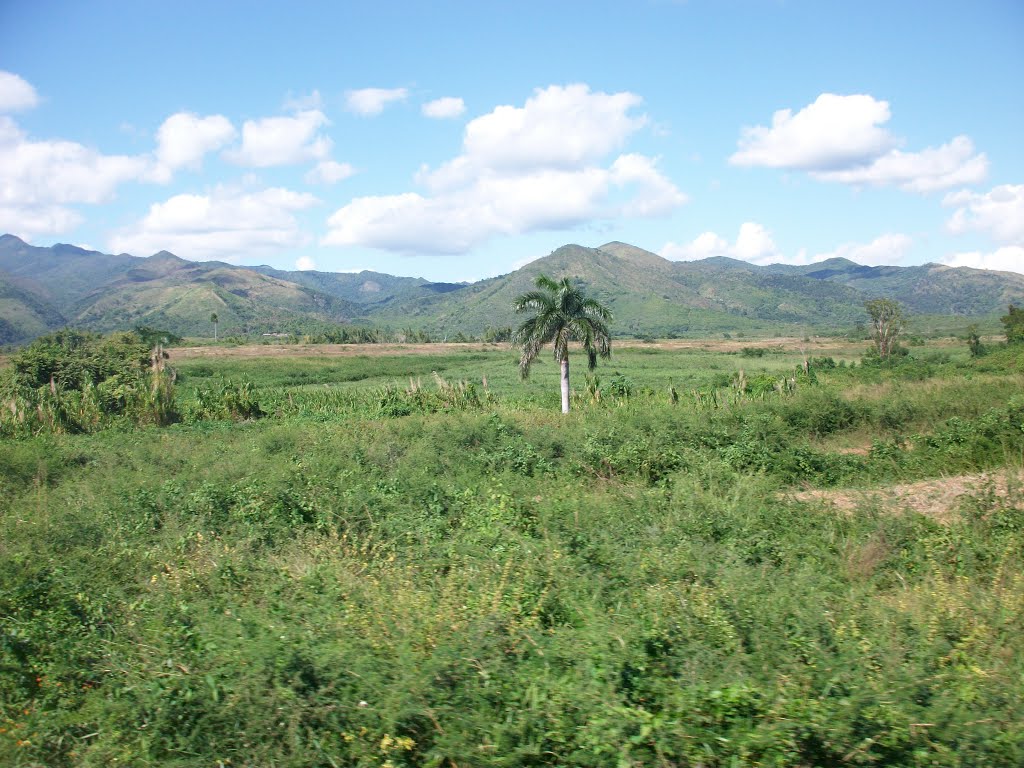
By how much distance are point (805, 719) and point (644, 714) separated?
2.97 feet

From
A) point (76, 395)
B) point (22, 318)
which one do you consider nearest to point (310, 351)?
point (76, 395)

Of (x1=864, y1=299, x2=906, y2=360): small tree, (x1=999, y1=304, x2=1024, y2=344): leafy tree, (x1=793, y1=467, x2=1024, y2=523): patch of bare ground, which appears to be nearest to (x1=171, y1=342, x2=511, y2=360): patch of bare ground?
(x1=864, y1=299, x2=906, y2=360): small tree

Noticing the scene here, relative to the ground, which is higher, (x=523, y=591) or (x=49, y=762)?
(x=523, y=591)

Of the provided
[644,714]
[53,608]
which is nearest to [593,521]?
[644,714]

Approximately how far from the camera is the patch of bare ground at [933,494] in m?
8.86

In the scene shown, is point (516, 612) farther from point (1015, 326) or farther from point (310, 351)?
point (310, 351)

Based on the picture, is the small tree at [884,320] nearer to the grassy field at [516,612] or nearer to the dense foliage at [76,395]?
the grassy field at [516,612]

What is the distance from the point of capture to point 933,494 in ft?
32.4

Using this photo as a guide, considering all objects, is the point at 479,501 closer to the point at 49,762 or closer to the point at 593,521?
the point at 593,521

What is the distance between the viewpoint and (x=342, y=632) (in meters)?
5.03

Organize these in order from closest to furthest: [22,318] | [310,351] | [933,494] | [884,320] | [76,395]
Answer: [933,494], [76,395], [884,320], [310,351], [22,318]

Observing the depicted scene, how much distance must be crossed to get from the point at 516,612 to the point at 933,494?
758 cm

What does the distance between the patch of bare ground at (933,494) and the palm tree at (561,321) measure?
10.3m

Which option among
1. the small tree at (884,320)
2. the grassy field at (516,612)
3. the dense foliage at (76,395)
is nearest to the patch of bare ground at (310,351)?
the dense foliage at (76,395)
